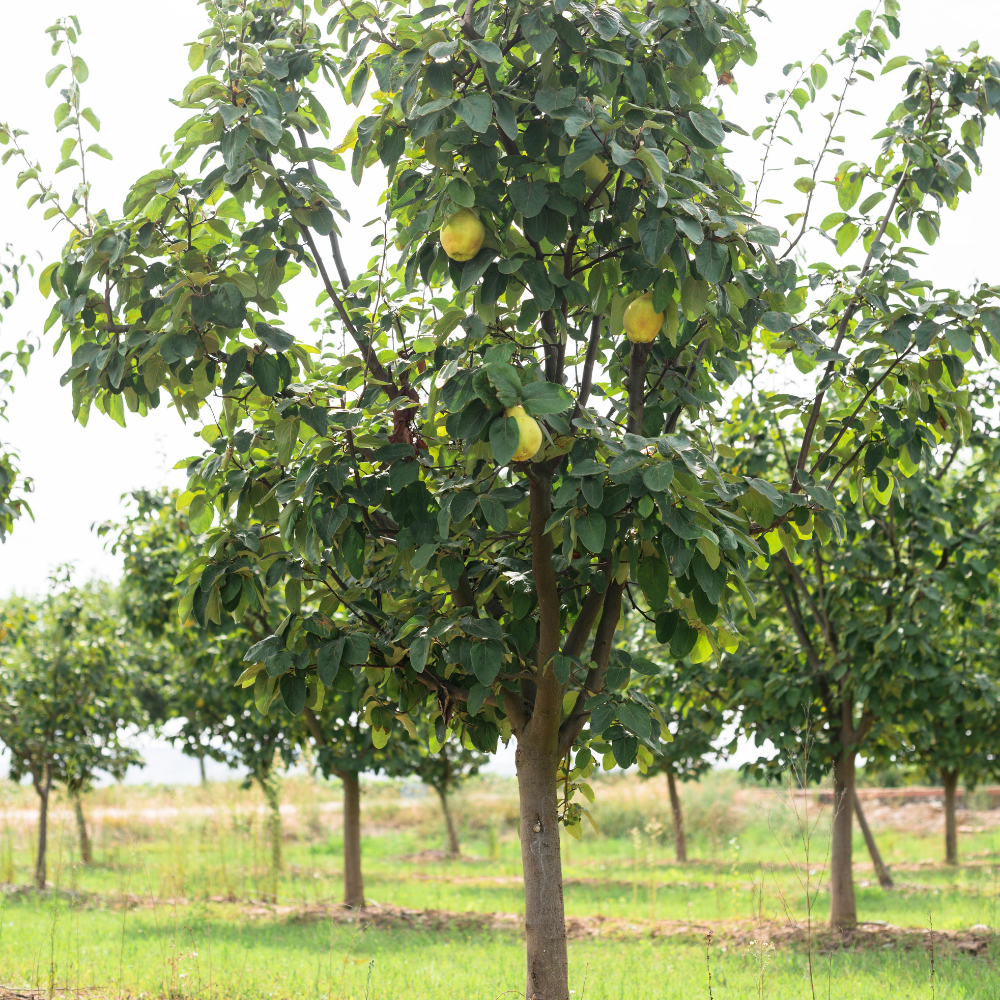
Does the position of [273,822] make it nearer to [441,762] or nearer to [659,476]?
[441,762]

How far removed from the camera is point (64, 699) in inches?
449

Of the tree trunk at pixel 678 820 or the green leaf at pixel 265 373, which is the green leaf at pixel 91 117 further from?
the tree trunk at pixel 678 820

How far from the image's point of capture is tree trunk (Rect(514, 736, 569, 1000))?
→ 3.11 m

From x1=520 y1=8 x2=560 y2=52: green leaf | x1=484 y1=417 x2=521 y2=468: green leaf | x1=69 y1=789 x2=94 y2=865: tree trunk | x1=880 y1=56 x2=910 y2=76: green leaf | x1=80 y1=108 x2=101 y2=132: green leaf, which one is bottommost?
x1=69 y1=789 x2=94 y2=865: tree trunk

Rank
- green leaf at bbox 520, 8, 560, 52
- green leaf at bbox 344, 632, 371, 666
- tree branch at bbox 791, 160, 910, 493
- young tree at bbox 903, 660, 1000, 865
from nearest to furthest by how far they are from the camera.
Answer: green leaf at bbox 520, 8, 560, 52, green leaf at bbox 344, 632, 371, 666, tree branch at bbox 791, 160, 910, 493, young tree at bbox 903, 660, 1000, 865

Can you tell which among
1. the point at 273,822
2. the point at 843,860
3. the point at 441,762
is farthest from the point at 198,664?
the point at 843,860

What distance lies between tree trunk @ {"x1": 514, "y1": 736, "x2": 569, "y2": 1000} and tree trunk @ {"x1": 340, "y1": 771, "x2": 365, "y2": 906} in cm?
635

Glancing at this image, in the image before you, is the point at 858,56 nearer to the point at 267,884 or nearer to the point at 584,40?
the point at 584,40

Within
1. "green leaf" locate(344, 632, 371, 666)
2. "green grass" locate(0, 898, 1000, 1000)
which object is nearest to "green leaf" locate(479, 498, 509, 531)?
"green leaf" locate(344, 632, 371, 666)

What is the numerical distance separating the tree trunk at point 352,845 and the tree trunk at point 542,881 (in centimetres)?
635

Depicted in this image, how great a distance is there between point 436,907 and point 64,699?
208 inches

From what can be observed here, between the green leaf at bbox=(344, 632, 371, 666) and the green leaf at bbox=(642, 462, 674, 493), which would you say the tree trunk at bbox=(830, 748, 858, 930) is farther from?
the green leaf at bbox=(642, 462, 674, 493)

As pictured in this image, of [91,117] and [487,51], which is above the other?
[91,117]

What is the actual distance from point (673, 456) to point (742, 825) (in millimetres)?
18767
